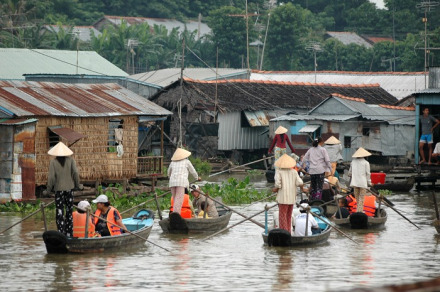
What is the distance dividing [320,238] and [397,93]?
26306 millimetres

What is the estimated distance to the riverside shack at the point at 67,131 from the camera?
18.8 metres

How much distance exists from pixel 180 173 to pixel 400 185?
10.6 meters

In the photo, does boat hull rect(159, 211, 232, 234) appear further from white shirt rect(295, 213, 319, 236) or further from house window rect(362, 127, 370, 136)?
house window rect(362, 127, 370, 136)

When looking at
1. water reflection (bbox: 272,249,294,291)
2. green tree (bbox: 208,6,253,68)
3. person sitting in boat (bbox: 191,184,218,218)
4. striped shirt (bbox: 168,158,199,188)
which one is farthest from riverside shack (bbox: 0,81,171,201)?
green tree (bbox: 208,6,253,68)

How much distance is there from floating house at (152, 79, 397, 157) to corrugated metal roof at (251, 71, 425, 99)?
3140 millimetres

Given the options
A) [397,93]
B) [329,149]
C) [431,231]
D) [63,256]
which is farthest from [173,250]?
[397,93]

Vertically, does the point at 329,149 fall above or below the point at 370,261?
above

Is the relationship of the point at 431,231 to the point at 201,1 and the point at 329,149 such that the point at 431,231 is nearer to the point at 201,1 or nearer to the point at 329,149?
the point at 329,149

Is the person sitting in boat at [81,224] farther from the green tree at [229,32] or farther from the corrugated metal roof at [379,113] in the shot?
the green tree at [229,32]

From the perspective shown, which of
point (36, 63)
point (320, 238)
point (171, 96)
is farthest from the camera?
point (36, 63)

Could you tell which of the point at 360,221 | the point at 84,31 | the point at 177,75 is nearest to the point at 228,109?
the point at 177,75

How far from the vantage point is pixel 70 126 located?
2036 cm

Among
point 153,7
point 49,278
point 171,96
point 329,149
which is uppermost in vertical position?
point 153,7

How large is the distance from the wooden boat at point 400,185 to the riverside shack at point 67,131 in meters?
6.01
